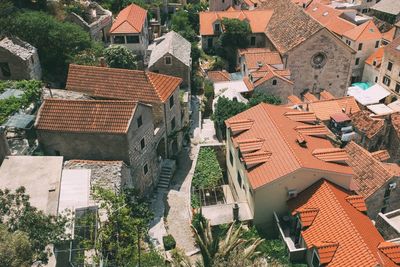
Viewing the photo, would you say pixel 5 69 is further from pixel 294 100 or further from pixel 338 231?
pixel 338 231

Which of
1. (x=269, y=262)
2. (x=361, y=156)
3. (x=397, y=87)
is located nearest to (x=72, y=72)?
(x=269, y=262)

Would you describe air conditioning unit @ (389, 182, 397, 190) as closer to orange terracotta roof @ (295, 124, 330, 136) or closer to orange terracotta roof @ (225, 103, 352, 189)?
orange terracotta roof @ (225, 103, 352, 189)

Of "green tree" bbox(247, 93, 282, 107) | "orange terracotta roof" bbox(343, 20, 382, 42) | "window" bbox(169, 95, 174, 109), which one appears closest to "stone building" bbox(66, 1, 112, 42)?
"window" bbox(169, 95, 174, 109)

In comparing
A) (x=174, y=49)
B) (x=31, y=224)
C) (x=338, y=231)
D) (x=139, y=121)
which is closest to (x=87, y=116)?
(x=139, y=121)

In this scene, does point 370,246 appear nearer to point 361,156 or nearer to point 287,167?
point 287,167

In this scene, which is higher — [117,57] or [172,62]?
[117,57]

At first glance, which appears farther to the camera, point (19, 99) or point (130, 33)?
point (130, 33)
